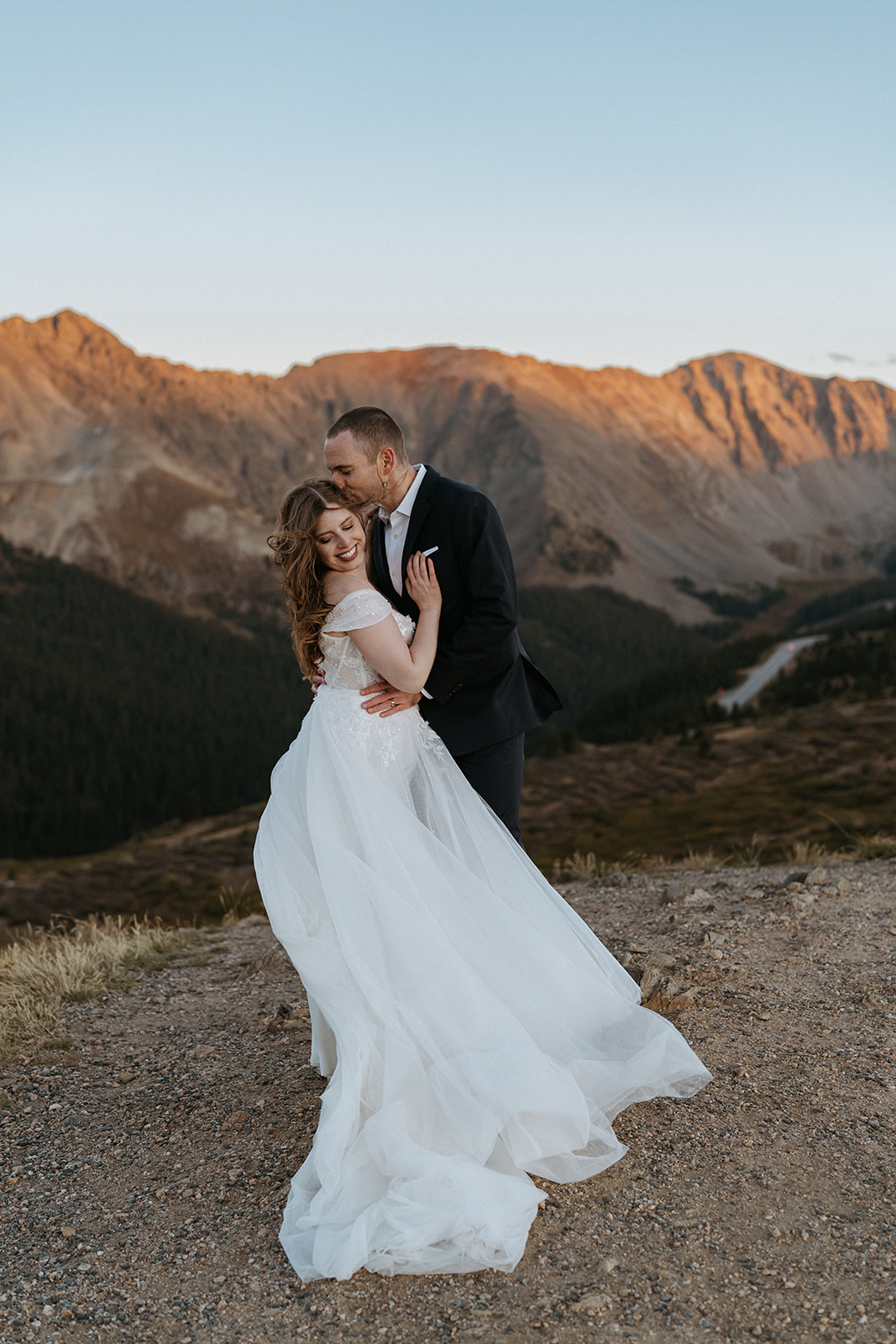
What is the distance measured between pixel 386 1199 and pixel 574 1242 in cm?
80

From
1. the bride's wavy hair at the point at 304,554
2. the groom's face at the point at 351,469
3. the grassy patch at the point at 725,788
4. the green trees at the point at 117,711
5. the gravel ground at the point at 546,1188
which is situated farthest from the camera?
the green trees at the point at 117,711

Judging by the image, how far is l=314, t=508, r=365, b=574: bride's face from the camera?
4598 mm

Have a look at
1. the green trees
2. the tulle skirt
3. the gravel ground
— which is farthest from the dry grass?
the green trees

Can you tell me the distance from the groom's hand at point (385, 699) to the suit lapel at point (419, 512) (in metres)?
0.66

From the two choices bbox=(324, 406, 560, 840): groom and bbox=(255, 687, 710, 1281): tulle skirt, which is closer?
bbox=(255, 687, 710, 1281): tulle skirt

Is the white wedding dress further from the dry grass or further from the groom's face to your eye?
the dry grass

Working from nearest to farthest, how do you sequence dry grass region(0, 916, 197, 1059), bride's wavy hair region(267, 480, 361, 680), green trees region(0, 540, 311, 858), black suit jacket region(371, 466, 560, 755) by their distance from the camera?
1. bride's wavy hair region(267, 480, 361, 680)
2. black suit jacket region(371, 466, 560, 755)
3. dry grass region(0, 916, 197, 1059)
4. green trees region(0, 540, 311, 858)

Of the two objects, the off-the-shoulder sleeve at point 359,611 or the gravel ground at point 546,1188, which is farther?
the off-the-shoulder sleeve at point 359,611

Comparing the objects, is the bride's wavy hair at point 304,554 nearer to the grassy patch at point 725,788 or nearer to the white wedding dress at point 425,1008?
the white wedding dress at point 425,1008

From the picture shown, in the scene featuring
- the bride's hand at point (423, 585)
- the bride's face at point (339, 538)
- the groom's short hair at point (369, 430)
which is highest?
the groom's short hair at point (369, 430)

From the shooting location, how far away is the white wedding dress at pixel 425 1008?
4043 millimetres

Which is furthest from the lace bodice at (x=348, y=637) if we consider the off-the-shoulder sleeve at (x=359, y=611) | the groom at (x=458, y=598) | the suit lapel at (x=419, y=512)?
the suit lapel at (x=419, y=512)

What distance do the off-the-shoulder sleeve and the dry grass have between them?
4.17 metres

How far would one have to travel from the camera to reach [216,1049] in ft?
22.0
